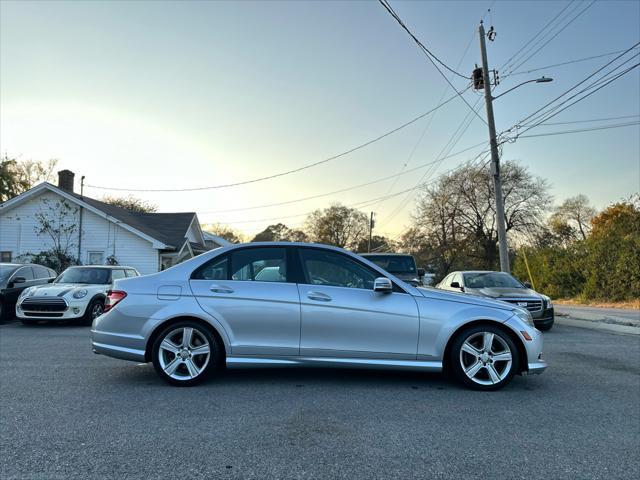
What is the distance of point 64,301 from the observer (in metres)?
10.4

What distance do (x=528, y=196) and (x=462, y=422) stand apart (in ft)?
128

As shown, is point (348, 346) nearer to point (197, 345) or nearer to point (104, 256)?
point (197, 345)

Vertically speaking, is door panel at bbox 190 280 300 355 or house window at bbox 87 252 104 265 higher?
house window at bbox 87 252 104 265

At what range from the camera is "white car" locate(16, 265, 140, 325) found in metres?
10.4

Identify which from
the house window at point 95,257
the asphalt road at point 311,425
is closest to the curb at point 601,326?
the asphalt road at point 311,425

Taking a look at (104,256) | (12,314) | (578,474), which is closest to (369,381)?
(578,474)

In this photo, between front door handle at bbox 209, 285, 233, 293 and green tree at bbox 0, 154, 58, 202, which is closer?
front door handle at bbox 209, 285, 233, 293

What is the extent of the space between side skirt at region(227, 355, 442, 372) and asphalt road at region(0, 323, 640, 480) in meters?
0.24

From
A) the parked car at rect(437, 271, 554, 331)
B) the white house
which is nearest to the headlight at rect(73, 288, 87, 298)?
the parked car at rect(437, 271, 554, 331)

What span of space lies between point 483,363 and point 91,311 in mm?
9227

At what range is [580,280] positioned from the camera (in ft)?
76.6

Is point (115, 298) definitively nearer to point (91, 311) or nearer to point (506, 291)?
point (91, 311)

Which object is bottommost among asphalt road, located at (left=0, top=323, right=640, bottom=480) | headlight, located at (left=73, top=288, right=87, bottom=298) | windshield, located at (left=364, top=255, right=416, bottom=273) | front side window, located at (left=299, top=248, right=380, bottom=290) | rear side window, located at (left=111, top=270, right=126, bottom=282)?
asphalt road, located at (left=0, top=323, right=640, bottom=480)

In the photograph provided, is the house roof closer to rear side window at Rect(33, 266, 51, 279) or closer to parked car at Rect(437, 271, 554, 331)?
rear side window at Rect(33, 266, 51, 279)
